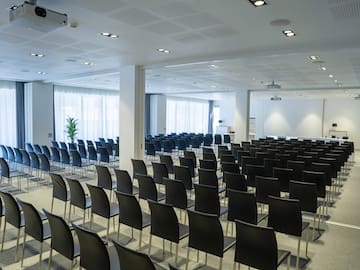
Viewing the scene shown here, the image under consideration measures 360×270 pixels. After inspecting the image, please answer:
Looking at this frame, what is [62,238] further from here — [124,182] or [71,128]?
[71,128]

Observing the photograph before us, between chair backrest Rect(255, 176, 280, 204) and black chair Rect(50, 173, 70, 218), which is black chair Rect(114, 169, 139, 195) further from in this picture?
chair backrest Rect(255, 176, 280, 204)

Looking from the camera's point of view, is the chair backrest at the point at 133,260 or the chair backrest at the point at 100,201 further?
the chair backrest at the point at 100,201

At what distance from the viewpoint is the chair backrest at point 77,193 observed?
176 inches

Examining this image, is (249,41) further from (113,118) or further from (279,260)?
(113,118)

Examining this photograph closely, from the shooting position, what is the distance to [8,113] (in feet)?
42.6

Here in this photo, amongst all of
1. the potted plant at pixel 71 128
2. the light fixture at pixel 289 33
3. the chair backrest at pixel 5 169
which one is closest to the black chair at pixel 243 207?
the light fixture at pixel 289 33

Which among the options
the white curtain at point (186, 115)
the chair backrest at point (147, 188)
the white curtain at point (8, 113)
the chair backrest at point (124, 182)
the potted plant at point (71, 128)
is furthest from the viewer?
the white curtain at point (186, 115)

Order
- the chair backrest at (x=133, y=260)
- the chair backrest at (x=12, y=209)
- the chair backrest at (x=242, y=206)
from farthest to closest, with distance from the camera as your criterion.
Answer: the chair backrest at (x=242, y=206) < the chair backrest at (x=12, y=209) < the chair backrest at (x=133, y=260)

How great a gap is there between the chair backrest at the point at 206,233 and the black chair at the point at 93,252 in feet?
2.96

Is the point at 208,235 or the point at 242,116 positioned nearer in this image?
the point at 208,235

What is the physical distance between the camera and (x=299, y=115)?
2231cm

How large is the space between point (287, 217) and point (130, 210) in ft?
6.55

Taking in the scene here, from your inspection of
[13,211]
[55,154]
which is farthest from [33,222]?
[55,154]

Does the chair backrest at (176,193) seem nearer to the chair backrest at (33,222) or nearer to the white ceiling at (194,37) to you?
the chair backrest at (33,222)
